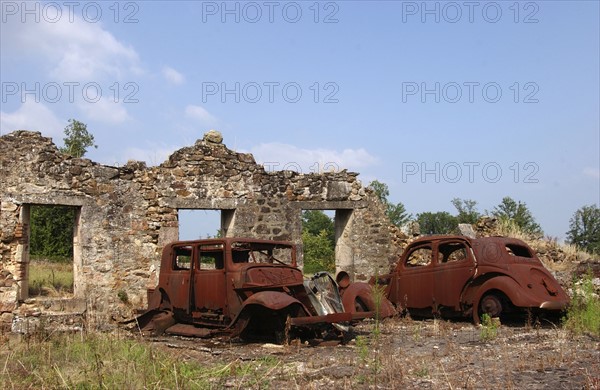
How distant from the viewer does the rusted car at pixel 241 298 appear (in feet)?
24.8

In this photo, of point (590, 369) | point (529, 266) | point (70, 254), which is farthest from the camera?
point (70, 254)

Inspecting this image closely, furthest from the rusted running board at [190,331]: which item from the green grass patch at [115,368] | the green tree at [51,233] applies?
the green tree at [51,233]

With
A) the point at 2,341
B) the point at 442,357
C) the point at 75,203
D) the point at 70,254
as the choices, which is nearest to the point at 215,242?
the point at 2,341

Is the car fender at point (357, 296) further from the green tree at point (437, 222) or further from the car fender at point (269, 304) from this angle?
the green tree at point (437, 222)

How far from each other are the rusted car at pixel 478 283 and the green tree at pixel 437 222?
32919mm

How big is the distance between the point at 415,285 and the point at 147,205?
17.7 feet

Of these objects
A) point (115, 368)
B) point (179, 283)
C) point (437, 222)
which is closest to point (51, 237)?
point (179, 283)

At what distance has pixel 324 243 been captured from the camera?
1323 inches

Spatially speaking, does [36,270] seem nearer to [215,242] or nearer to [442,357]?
[215,242]

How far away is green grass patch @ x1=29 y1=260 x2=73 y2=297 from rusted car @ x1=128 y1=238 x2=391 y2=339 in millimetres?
3907

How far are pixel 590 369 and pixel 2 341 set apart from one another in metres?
6.67

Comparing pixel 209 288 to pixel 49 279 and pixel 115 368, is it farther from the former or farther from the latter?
pixel 49 279

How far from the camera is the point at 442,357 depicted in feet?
21.0

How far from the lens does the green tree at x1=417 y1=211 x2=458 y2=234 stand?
1683 inches
